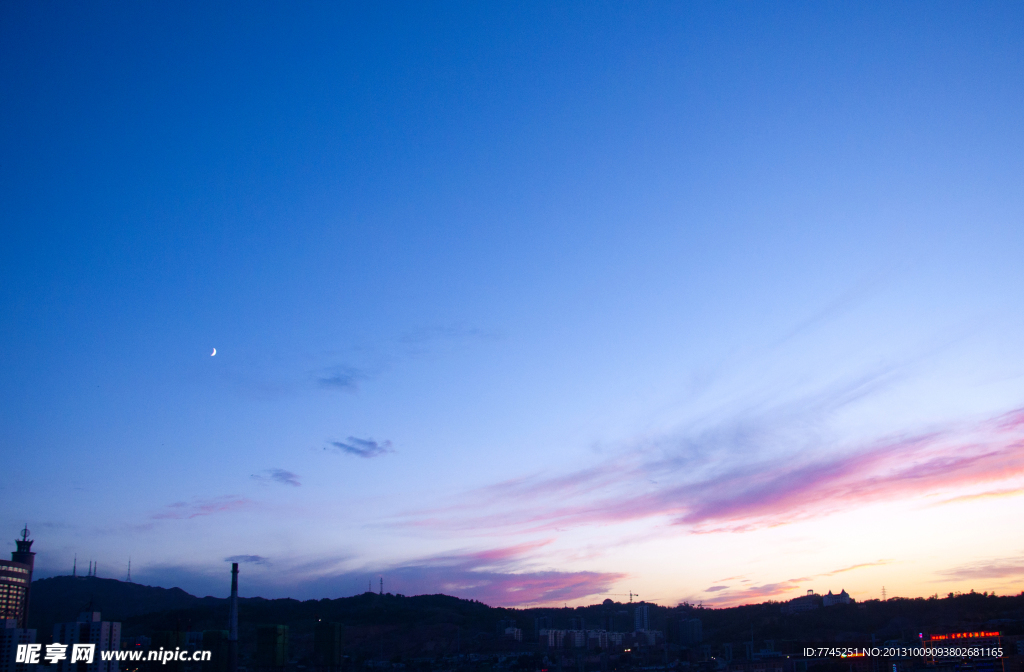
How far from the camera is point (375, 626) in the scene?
148 metres

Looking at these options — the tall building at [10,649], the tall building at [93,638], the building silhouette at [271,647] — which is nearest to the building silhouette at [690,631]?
the building silhouette at [271,647]

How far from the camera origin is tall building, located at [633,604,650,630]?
Result: 16650cm

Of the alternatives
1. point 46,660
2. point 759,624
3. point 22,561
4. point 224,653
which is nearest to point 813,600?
point 759,624

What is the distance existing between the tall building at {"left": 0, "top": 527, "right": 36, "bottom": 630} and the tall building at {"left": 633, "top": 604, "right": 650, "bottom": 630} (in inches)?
4720

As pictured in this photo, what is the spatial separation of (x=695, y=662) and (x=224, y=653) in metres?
62.2

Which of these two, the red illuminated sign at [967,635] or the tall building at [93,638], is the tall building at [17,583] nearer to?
the tall building at [93,638]

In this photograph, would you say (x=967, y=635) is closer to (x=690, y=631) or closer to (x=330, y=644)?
(x=690, y=631)

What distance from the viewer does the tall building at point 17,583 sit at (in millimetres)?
128375

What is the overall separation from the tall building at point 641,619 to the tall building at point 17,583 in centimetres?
11989

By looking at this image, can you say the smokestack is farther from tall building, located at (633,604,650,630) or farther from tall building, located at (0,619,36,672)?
tall building, located at (633,604,650,630)

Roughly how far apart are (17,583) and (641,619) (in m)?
125

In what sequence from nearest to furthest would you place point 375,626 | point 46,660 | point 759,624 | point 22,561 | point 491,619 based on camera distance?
point 46,660
point 759,624
point 22,561
point 375,626
point 491,619

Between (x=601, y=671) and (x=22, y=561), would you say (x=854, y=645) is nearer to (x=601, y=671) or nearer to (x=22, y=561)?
(x=601, y=671)

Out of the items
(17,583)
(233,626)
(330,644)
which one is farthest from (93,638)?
(17,583)
